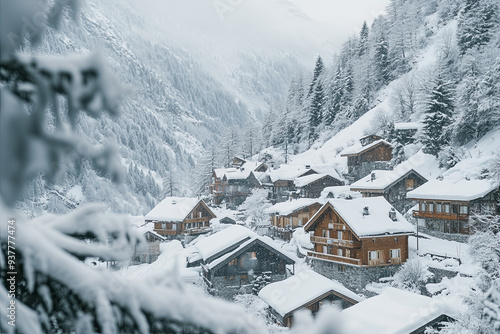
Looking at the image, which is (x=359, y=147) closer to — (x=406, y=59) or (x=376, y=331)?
(x=406, y=59)

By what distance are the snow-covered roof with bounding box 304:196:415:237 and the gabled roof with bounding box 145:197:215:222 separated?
2241 cm

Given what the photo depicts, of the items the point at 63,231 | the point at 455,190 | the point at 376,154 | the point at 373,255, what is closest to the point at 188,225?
the point at 373,255

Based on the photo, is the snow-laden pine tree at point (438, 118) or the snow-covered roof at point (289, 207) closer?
the snow-laden pine tree at point (438, 118)

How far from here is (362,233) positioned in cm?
2723

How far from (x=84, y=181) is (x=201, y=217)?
35478 mm

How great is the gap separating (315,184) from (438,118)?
17.7m

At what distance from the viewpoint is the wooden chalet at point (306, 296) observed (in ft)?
66.0

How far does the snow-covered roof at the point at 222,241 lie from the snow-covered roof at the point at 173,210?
14.6 meters

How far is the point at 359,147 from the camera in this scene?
170 feet

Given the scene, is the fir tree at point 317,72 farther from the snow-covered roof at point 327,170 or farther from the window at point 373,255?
the window at point 373,255

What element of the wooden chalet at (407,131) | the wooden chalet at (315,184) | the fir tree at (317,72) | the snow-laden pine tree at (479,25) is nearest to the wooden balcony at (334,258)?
the wooden chalet at (315,184)

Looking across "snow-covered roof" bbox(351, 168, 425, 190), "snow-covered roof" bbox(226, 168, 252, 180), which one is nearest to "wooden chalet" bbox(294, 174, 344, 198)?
"snow-covered roof" bbox(351, 168, 425, 190)

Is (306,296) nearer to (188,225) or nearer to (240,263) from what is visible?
(240,263)

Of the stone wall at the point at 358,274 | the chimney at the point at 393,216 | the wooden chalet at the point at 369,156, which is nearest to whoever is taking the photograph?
the stone wall at the point at 358,274
